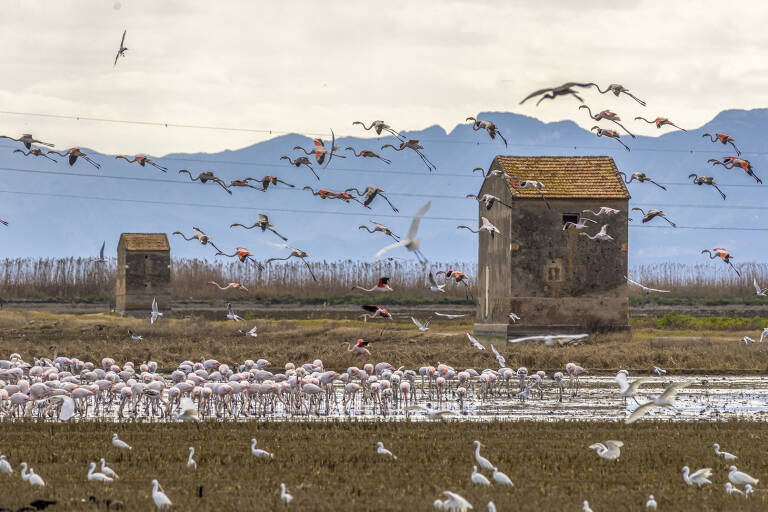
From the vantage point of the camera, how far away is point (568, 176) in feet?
134

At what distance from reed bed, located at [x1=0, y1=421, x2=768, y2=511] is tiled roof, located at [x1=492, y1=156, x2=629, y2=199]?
19.8m

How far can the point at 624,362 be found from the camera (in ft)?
108

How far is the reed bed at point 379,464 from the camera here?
12648 millimetres

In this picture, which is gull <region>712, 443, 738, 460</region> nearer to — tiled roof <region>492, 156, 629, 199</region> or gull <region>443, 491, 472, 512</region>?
gull <region>443, 491, 472, 512</region>

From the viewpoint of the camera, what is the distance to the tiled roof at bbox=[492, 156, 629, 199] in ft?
129

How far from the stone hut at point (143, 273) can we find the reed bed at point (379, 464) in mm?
44118

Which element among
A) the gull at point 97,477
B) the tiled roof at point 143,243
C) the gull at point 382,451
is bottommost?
the gull at point 97,477

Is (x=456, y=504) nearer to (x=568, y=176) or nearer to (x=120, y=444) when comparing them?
(x=120, y=444)

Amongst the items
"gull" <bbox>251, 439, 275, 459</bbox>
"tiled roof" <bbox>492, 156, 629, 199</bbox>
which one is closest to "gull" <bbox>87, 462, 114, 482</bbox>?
"gull" <bbox>251, 439, 275, 459</bbox>

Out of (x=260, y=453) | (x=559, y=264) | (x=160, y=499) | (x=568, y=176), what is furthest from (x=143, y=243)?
(x=160, y=499)

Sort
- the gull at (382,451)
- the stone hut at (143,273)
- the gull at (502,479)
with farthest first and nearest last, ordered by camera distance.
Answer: the stone hut at (143,273) → the gull at (382,451) → the gull at (502,479)

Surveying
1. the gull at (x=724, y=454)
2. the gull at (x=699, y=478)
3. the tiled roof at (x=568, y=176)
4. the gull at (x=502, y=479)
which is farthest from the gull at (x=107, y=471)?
the tiled roof at (x=568, y=176)

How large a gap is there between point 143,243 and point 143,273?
1.91 meters

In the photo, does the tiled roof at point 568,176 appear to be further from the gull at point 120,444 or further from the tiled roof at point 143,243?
the tiled roof at point 143,243
